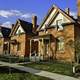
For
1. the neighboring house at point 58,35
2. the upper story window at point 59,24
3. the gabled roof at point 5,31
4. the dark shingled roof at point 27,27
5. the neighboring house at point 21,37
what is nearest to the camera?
the neighboring house at point 58,35

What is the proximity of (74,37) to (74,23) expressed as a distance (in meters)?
1.89

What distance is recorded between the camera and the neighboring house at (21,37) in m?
43.2

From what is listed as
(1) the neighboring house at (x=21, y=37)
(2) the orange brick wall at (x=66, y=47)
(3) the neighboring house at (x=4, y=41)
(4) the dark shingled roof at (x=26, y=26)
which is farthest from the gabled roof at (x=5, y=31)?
(2) the orange brick wall at (x=66, y=47)

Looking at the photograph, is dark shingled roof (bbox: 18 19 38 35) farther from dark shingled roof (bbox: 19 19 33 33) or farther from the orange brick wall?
the orange brick wall

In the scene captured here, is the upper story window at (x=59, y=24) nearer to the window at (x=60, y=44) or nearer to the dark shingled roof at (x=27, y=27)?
the window at (x=60, y=44)

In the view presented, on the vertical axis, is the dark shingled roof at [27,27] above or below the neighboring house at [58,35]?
above

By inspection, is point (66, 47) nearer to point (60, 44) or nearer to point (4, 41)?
point (60, 44)

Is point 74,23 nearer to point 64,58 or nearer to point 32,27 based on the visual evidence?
point 64,58

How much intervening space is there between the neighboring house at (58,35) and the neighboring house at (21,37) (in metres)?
6.89

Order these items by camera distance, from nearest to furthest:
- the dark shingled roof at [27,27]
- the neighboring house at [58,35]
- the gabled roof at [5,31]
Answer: the neighboring house at [58,35] < the dark shingled roof at [27,27] < the gabled roof at [5,31]

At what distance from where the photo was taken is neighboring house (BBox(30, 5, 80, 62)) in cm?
3122

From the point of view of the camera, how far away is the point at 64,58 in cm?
3200

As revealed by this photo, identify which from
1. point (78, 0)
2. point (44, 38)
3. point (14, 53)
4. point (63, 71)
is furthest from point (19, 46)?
point (63, 71)

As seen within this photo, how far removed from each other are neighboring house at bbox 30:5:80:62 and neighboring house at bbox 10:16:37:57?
6.89 meters
